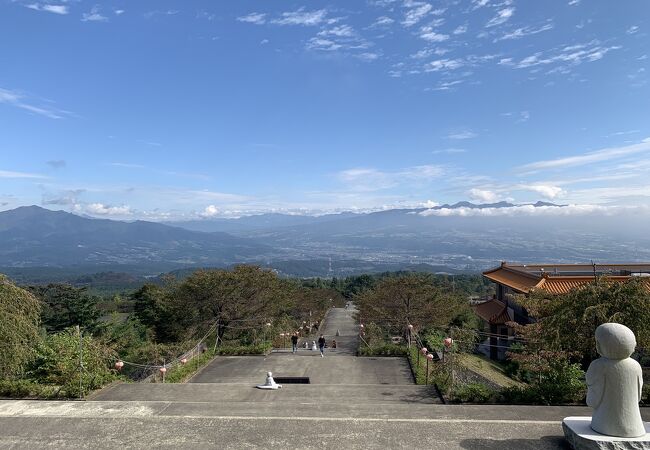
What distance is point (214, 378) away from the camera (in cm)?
1329

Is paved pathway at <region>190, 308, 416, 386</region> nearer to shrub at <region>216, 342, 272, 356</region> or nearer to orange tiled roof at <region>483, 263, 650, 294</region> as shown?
shrub at <region>216, 342, 272, 356</region>

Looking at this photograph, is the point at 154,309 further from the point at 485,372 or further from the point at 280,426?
the point at 280,426

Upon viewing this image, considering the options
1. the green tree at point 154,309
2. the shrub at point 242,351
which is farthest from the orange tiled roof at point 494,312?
the green tree at point 154,309

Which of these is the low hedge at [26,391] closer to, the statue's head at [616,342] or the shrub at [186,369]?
the shrub at [186,369]

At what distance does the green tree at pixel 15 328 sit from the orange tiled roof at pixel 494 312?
19.6 metres

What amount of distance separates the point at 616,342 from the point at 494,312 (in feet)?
65.9

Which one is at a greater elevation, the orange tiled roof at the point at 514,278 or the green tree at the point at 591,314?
the green tree at the point at 591,314

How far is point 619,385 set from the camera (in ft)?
16.2

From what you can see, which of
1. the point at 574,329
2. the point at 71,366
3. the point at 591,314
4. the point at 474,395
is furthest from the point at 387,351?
the point at 71,366

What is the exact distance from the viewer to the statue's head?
16.0 ft

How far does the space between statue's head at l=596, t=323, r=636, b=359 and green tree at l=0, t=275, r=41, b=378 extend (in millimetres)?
9565

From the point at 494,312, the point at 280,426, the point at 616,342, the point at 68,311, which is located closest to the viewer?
the point at 616,342

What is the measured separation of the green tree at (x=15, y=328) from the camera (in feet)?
28.0

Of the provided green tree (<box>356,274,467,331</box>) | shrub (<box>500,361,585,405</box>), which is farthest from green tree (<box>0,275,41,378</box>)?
green tree (<box>356,274,467,331</box>)
